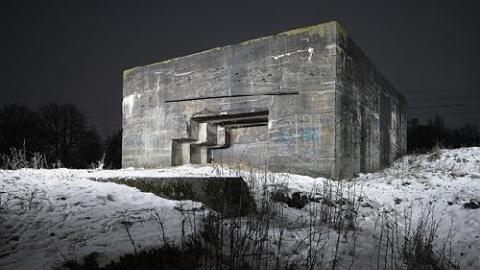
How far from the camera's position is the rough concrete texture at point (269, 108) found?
6750 millimetres

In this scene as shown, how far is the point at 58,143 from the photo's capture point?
2686 cm

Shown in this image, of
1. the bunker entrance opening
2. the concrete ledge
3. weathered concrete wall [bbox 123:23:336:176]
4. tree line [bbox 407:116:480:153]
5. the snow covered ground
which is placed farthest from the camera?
tree line [bbox 407:116:480:153]

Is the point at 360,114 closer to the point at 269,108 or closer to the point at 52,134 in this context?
the point at 269,108

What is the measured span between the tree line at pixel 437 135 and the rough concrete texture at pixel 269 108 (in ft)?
77.3

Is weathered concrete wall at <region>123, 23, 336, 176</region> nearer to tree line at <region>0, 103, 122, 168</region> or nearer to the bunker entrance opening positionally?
the bunker entrance opening

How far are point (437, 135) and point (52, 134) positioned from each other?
36.8m

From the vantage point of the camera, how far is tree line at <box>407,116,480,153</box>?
1243 inches

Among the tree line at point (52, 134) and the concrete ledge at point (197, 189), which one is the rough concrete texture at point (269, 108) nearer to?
the concrete ledge at point (197, 189)

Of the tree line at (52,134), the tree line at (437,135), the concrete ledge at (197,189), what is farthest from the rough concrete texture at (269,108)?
the tree line at (437,135)

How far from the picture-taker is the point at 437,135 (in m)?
34.2

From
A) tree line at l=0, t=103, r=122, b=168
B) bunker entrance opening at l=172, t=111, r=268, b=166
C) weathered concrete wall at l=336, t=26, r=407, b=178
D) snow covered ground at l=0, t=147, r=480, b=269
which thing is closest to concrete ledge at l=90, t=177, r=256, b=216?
snow covered ground at l=0, t=147, r=480, b=269

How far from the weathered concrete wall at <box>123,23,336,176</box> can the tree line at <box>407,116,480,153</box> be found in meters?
25.0

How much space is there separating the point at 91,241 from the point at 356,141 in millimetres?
6172

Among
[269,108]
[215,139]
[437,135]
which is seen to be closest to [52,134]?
[215,139]
